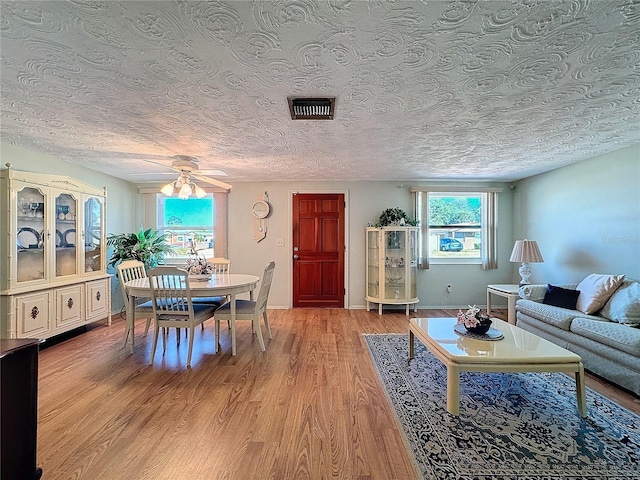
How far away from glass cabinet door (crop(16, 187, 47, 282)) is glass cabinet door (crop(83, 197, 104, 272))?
55cm

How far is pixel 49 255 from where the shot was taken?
317 centimetres

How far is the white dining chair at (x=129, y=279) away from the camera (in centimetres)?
298

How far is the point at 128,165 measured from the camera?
3840 millimetres

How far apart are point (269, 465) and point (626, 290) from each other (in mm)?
3514

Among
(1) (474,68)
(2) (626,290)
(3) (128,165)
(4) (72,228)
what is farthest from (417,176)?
(4) (72,228)

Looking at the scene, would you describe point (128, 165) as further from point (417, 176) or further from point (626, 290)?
point (626, 290)

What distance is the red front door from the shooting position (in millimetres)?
5031

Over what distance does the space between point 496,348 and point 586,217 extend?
9.03 feet

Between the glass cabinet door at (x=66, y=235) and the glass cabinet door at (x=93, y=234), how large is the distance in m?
0.16

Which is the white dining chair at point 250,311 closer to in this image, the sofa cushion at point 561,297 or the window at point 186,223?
the window at point 186,223

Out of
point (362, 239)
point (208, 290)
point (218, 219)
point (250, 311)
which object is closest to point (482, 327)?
point (250, 311)

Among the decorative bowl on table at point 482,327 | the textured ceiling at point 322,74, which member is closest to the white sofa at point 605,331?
the decorative bowl on table at point 482,327

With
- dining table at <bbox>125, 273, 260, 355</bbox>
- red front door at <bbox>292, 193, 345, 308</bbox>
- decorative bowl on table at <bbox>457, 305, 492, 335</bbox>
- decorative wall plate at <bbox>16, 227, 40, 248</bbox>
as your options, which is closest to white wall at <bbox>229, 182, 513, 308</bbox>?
red front door at <bbox>292, 193, 345, 308</bbox>

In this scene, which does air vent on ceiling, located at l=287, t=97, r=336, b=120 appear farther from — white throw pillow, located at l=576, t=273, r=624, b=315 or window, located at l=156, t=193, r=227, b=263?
window, located at l=156, t=193, r=227, b=263
